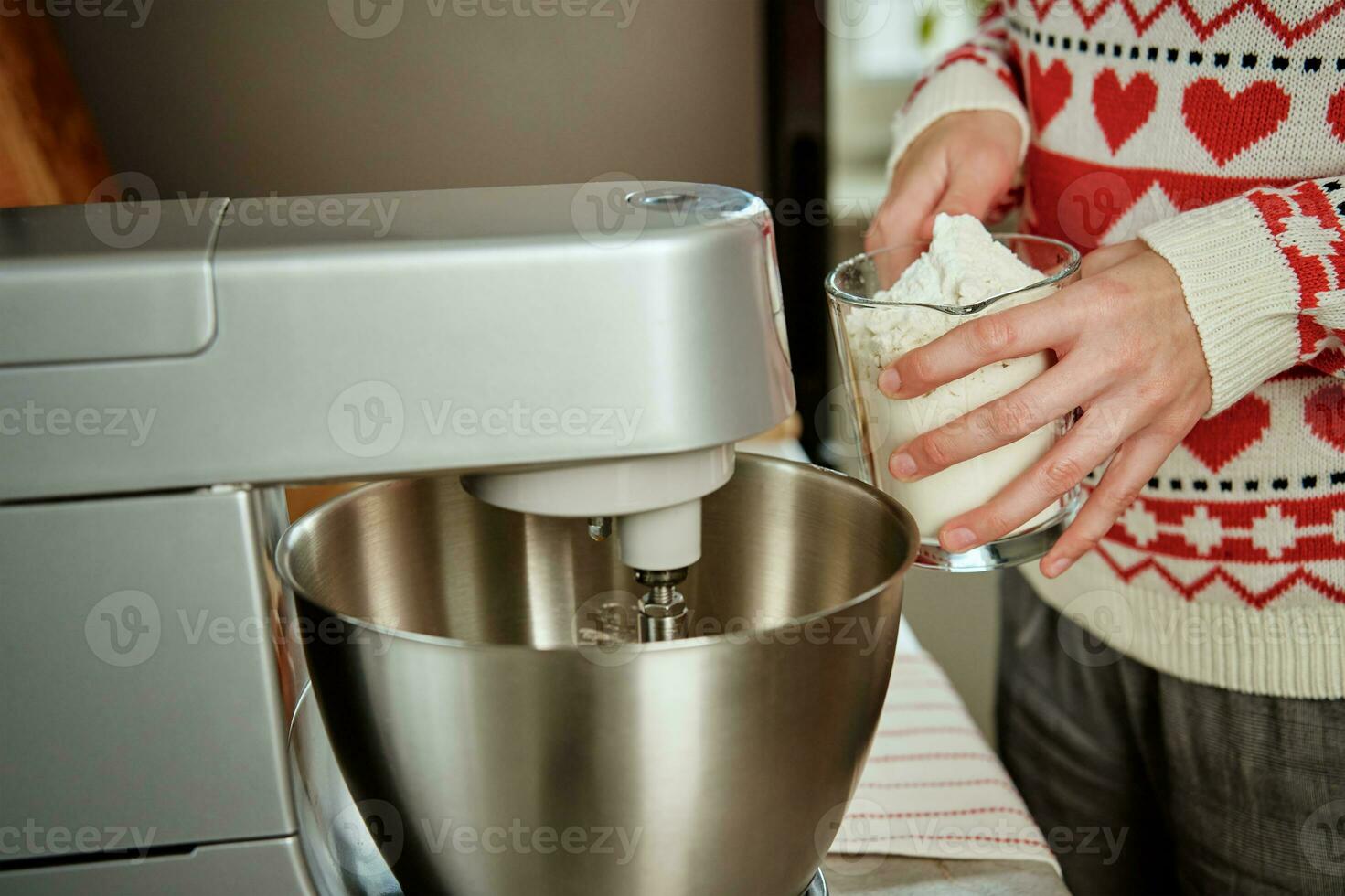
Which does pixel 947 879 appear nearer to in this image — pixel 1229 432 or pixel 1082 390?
pixel 1082 390

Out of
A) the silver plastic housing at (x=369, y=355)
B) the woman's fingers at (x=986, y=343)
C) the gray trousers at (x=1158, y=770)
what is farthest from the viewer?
the gray trousers at (x=1158, y=770)

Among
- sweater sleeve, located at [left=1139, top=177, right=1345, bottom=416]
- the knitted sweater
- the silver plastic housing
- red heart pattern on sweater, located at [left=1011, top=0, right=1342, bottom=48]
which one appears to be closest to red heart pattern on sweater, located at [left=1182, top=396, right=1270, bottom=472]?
the knitted sweater

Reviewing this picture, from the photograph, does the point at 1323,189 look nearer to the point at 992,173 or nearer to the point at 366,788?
the point at 992,173

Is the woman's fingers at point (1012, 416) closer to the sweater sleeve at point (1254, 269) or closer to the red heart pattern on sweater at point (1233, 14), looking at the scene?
the sweater sleeve at point (1254, 269)

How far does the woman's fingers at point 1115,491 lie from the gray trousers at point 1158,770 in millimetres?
248

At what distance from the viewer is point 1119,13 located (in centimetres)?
75

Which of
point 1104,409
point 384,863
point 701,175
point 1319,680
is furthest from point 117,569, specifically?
point 1319,680

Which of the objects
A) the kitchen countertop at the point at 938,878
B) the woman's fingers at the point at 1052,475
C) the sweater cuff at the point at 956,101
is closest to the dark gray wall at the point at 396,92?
the sweater cuff at the point at 956,101

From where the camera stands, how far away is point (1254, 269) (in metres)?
0.60

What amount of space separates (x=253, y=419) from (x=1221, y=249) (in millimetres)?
486

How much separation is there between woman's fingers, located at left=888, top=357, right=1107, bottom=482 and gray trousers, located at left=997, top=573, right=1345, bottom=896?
34 cm

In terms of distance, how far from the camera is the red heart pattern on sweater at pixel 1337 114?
2.19ft

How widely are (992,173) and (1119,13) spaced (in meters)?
0.12

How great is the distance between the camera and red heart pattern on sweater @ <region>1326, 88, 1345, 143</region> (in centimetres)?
67
